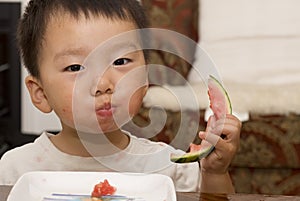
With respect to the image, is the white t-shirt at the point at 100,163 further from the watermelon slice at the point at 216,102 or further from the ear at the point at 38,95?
the watermelon slice at the point at 216,102

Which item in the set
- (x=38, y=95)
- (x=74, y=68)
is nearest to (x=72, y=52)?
(x=74, y=68)

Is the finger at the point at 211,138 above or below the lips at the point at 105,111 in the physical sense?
below

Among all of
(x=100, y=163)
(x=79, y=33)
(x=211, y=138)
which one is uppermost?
(x=79, y=33)

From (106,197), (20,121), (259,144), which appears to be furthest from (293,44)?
(106,197)

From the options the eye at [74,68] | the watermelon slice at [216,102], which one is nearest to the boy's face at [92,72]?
the eye at [74,68]

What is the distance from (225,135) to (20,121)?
8.40ft

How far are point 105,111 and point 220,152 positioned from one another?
176 millimetres

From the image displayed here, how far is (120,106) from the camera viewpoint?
3.25ft

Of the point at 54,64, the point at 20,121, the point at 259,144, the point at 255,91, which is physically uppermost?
the point at 54,64

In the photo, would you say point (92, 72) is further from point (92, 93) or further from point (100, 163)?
point (100, 163)

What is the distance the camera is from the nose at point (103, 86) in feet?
3.11

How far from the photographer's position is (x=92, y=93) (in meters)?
0.96

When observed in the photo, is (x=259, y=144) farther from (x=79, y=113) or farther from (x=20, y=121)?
(x=20, y=121)

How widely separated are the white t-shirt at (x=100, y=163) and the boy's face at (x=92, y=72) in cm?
9
